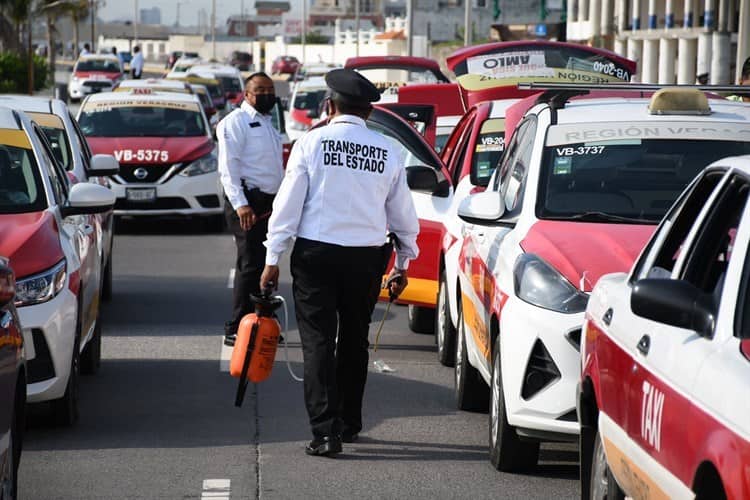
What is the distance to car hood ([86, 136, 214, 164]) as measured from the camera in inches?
743

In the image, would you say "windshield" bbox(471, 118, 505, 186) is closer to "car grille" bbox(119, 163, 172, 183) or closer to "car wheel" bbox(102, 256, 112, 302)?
"car wheel" bbox(102, 256, 112, 302)

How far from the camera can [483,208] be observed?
7906 mm

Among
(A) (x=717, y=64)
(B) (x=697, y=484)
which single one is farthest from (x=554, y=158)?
(A) (x=717, y=64)

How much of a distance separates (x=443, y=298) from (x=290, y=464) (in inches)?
125

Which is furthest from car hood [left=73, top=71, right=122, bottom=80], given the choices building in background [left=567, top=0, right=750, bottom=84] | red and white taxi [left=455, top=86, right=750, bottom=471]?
red and white taxi [left=455, top=86, right=750, bottom=471]

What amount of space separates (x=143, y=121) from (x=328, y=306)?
12.9 m

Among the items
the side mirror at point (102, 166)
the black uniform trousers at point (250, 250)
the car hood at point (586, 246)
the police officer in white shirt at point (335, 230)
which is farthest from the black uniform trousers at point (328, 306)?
the side mirror at point (102, 166)

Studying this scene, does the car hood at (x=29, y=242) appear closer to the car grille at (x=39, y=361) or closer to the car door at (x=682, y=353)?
the car grille at (x=39, y=361)

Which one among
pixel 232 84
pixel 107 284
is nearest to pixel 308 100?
pixel 107 284

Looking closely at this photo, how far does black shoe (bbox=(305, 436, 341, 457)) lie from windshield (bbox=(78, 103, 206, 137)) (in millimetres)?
12415

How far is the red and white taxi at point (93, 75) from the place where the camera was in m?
62.4

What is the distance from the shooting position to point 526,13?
114m

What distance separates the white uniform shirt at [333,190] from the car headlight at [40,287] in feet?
3.91

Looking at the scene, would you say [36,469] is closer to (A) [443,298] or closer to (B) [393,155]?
(B) [393,155]
